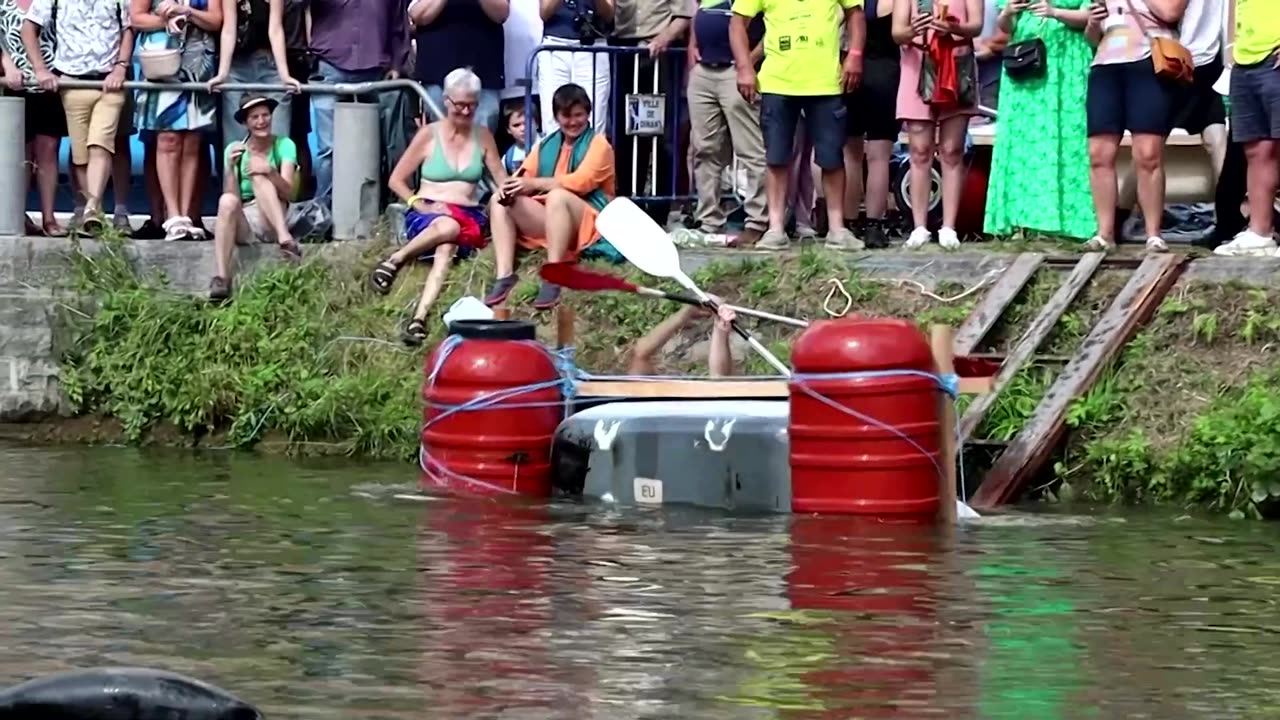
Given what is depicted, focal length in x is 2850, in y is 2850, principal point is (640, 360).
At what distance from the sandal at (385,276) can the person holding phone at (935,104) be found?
3.16m

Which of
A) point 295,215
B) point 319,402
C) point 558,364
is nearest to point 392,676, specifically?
point 558,364

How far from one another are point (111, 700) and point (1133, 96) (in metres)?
8.99

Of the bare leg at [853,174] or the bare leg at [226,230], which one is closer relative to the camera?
the bare leg at [853,174]

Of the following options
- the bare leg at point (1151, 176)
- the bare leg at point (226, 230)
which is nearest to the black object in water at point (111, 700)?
the bare leg at point (1151, 176)

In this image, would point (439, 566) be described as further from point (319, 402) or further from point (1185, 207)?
point (1185, 207)

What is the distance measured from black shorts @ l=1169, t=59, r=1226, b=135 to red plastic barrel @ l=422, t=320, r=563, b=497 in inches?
149

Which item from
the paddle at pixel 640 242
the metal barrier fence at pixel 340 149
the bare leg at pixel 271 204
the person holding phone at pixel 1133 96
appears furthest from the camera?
the metal barrier fence at pixel 340 149

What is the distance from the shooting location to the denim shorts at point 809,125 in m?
16.4

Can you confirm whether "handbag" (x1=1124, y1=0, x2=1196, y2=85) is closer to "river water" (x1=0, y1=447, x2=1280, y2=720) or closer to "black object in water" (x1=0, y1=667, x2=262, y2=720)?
"river water" (x1=0, y1=447, x2=1280, y2=720)

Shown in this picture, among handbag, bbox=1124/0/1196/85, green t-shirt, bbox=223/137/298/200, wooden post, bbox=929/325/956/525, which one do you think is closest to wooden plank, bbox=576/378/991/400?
wooden post, bbox=929/325/956/525

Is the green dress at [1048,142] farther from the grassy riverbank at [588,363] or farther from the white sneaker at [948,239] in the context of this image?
the grassy riverbank at [588,363]

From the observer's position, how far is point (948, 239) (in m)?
16.1

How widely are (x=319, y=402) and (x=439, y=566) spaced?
16.9ft

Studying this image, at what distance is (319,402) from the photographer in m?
16.4
